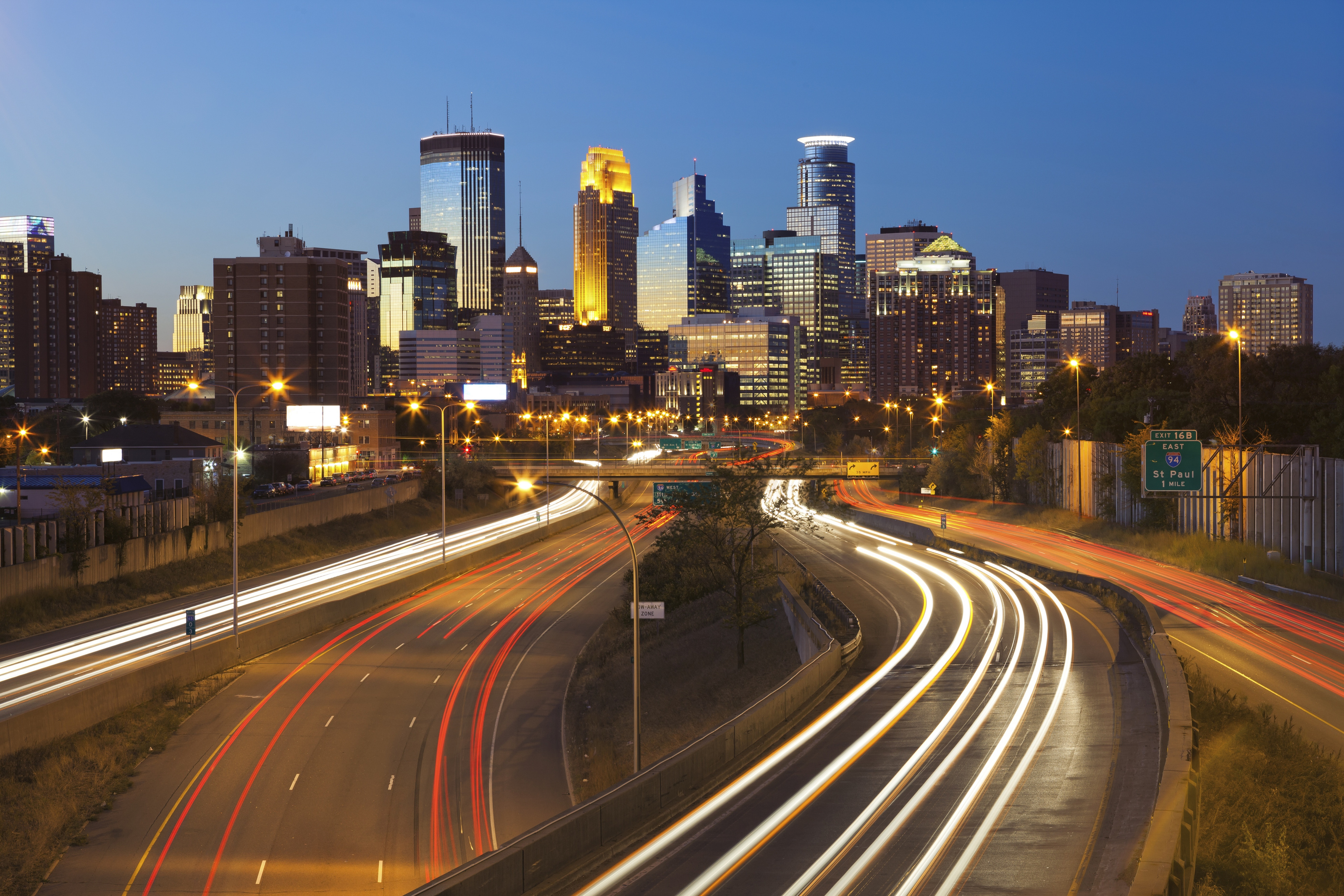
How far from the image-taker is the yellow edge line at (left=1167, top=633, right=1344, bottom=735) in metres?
24.0

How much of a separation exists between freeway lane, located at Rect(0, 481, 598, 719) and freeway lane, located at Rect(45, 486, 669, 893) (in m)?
4.09

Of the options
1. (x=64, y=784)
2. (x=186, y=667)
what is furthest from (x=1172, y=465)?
(x=64, y=784)

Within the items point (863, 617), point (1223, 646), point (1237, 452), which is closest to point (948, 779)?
point (1223, 646)

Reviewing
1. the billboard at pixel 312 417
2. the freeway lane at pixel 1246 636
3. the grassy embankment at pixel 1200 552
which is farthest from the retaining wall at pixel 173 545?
the billboard at pixel 312 417

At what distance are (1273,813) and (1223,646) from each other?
51.6 feet

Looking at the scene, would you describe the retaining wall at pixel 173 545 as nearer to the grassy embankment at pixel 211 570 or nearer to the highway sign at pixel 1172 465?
the grassy embankment at pixel 211 570

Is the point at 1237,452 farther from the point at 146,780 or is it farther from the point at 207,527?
Result: the point at 207,527

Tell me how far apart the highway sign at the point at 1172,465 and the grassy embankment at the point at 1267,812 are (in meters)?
26.3

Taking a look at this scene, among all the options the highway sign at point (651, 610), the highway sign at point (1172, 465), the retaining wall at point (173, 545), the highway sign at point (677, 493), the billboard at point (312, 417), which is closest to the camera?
the highway sign at point (651, 610)

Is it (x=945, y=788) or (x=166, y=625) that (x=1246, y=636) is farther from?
(x=166, y=625)

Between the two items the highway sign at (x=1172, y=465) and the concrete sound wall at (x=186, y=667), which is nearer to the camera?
the concrete sound wall at (x=186, y=667)

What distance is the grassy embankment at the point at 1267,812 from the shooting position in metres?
16.0

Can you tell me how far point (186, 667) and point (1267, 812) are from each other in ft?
110

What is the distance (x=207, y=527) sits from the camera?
63562mm
